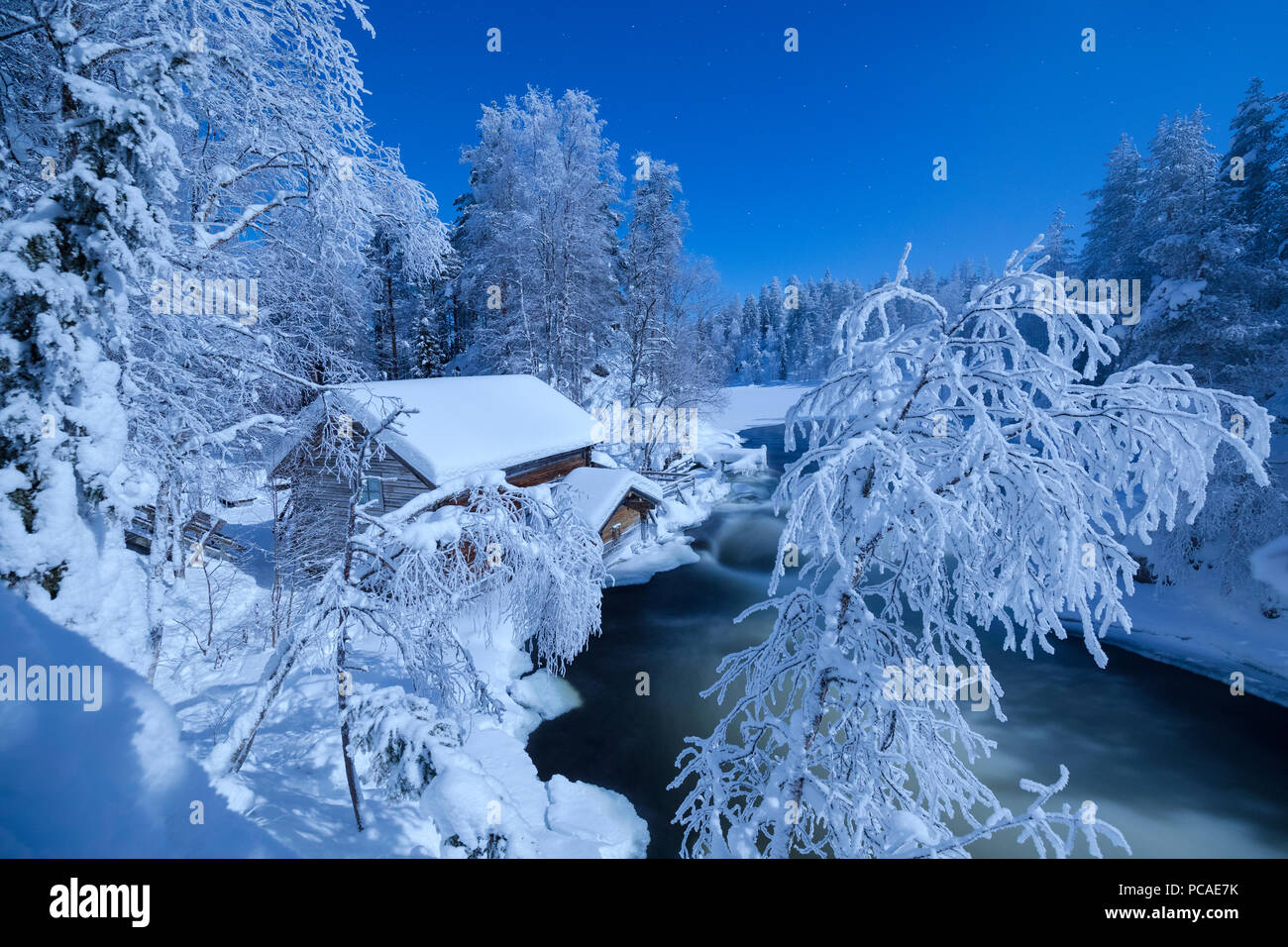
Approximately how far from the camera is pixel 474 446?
1348cm

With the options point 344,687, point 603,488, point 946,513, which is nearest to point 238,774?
point 344,687

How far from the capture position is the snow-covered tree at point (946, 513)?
2586 mm

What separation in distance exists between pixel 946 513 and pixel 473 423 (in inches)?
556

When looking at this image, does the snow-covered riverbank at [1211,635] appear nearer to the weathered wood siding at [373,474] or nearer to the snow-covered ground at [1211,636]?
the snow-covered ground at [1211,636]

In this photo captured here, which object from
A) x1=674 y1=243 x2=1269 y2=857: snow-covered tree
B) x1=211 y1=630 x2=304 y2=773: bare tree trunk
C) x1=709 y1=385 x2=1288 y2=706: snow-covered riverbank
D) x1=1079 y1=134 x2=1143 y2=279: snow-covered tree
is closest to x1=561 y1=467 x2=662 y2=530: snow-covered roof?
x1=211 y1=630 x2=304 y2=773: bare tree trunk

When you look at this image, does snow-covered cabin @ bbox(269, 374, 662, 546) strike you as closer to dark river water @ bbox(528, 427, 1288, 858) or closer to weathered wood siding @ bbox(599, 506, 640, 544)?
weathered wood siding @ bbox(599, 506, 640, 544)

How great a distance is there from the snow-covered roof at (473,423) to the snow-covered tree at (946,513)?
8557 millimetres

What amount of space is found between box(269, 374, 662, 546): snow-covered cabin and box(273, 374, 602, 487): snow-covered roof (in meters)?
0.04

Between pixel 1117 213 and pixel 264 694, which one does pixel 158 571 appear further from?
pixel 1117 213

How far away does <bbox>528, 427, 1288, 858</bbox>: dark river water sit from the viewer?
8.37 meters

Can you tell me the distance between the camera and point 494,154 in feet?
75.6

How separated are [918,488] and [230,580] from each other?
16.5m
